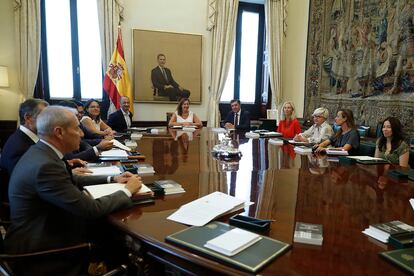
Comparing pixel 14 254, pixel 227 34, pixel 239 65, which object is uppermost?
pixel 227 34

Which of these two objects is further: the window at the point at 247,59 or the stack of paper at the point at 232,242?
the window at the point at 247,59

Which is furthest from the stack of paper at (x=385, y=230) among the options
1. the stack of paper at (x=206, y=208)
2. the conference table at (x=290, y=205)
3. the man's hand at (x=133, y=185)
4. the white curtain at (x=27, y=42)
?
the white curtain at (x=27, y=42)

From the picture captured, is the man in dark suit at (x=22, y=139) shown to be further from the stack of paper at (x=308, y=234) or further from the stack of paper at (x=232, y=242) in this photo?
the stack of paper at (x=308, y=234)

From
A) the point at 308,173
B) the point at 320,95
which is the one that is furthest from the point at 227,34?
the point at 308,173

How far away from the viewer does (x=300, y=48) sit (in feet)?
24.1

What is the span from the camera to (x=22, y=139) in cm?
225

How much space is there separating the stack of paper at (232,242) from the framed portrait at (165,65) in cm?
576

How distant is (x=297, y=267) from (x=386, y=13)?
5353 millimetres

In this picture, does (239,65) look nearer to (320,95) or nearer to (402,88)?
(320,95)

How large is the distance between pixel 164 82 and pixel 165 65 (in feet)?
1.14

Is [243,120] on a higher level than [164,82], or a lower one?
lower

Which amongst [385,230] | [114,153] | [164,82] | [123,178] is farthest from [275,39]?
[385,230]

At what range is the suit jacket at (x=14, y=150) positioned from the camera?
2.19 metres

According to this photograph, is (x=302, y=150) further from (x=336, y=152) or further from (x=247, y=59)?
(x=247, y=59)
